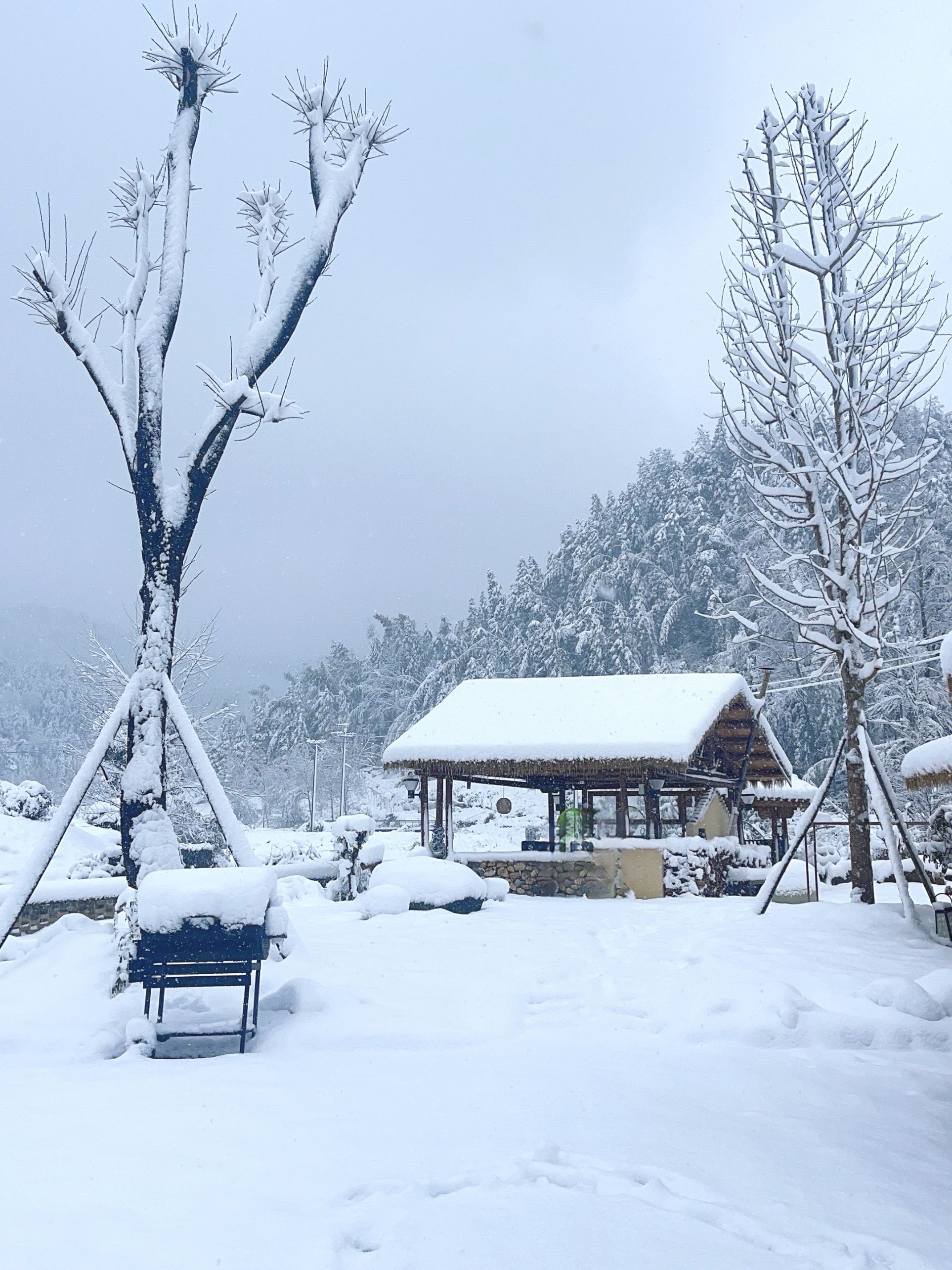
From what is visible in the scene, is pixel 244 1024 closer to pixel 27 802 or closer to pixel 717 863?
pixel 717 863

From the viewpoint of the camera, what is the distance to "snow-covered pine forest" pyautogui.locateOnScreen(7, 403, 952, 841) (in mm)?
27016

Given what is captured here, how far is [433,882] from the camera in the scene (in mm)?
12141

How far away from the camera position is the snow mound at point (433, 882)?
12.0m

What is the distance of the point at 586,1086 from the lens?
14.2 feet

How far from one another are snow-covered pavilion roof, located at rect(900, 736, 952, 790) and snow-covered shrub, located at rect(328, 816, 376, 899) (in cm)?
905

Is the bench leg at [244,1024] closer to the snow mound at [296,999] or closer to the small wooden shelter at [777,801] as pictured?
the snow mound at [296,999]

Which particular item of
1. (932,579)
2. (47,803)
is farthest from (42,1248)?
(932,579)

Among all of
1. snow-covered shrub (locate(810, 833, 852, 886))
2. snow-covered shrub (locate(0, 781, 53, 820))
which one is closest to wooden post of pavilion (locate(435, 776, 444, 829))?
snow-covered shrub (locate(810, 833, 852, 886))

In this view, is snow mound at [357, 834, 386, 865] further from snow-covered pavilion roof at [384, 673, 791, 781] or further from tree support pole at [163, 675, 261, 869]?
tree support pole at [163, 675, 261, 869]

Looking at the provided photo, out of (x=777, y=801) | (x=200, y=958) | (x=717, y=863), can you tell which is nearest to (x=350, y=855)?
(x=717, y=863)

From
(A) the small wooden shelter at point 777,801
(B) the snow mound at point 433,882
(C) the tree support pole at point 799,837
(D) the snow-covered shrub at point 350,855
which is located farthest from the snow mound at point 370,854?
(A) the small wooden shelter at point 777,801

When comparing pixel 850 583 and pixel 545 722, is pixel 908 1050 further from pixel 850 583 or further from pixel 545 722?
pixel 545 722

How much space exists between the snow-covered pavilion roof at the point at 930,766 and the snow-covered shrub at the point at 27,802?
2022 cm

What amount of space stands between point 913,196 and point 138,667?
1043cm
